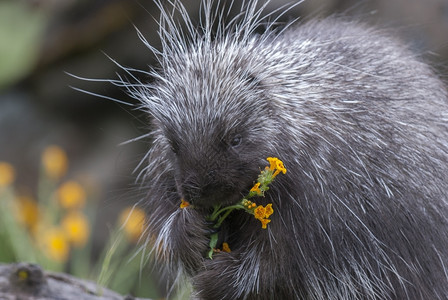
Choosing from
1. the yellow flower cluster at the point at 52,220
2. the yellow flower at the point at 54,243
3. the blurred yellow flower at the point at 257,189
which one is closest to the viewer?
the blurred yellow flower at the point at 257,189

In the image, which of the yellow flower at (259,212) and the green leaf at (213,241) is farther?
the green leaf at (213,241)

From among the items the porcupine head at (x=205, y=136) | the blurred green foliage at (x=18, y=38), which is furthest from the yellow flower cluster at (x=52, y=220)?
the porcupine head at (x=205, y=136)

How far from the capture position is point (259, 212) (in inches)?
130

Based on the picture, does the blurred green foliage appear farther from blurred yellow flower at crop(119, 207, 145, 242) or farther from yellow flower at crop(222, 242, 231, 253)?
yellow flower at crop(222, 242, 231, 253)

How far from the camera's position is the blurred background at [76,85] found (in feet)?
25.8

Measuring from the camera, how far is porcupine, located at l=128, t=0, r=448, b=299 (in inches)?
131

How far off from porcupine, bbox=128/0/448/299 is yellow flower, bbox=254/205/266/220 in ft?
0.40

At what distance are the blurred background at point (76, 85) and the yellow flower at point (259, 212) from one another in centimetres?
435

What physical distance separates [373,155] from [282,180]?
0.53 m

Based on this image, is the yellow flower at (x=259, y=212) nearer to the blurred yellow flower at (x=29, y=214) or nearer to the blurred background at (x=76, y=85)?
the blurred yellow flower at (x=29, y=214)

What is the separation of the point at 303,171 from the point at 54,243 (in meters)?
2.53

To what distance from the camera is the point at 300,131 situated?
3.49 meters

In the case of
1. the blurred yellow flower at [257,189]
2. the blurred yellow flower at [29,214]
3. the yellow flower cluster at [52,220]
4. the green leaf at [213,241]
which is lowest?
the blurred yellow flower at [29,214]

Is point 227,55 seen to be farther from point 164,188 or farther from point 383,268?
point 383,268
